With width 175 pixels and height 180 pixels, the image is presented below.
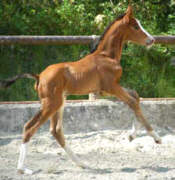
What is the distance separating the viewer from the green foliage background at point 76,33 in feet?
24.6

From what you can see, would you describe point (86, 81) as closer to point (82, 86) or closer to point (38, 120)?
point (82, 86)

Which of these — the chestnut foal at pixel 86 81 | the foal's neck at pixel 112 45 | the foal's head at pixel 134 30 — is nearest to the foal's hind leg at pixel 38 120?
Result: the chestnut foal at pixel 86 81

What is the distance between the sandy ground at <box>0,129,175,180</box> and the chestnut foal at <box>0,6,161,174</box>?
25cm

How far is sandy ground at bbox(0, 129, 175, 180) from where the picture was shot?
416 centimetres

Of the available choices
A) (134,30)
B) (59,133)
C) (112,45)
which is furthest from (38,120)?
(134,30)

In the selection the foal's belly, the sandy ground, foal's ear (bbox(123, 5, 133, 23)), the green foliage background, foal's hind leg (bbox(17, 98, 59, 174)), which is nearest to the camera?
the sandy ground

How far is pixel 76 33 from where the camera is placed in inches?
371

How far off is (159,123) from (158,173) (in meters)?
2.26

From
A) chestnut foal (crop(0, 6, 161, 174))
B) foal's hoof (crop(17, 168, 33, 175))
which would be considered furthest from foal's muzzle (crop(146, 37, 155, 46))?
foal's hoof (crop(17, 168, 33, 175))

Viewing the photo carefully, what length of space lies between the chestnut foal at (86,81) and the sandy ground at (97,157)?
0.83 ft

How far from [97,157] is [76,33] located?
196 inches

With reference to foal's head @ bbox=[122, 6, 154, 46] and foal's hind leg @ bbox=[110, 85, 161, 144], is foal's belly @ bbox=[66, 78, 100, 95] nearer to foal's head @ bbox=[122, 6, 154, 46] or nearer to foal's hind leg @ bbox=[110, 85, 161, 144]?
A: foal's hind leg @ bbox=[110, 85, 161, 144]

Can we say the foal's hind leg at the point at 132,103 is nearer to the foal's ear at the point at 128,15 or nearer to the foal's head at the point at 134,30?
the foal's head at the point at 134,30

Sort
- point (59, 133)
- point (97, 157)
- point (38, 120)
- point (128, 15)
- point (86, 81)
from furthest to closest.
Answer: point (97, 157)
point (128, 15)
point (59, 133)
point (86, 81)
point (38, 120)
